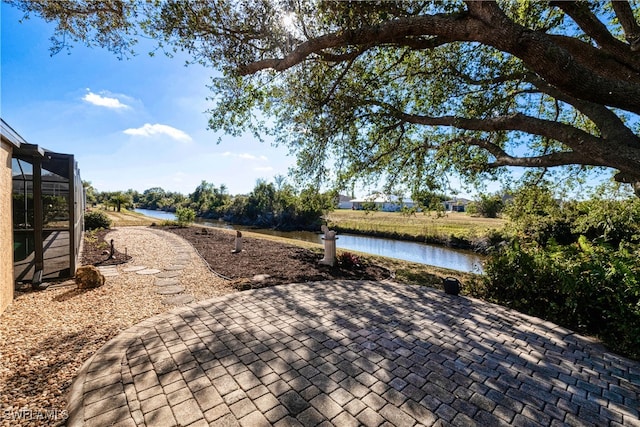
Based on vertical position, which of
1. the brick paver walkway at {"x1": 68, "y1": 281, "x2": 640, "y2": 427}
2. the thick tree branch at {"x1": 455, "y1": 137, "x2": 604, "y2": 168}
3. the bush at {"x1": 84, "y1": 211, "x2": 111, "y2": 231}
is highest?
the thick tree branch at {"x1": 455, "y1": 137, "x2": 604, "y2": 168}

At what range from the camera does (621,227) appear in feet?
25.1

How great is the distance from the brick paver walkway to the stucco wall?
7.83 ft

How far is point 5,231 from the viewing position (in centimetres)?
429

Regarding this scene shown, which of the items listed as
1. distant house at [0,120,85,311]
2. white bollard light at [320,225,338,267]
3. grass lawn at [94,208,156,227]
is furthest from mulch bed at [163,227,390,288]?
grass lawn at [94,208,156,227]

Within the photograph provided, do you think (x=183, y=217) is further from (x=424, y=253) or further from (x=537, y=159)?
(x=537, y=159)

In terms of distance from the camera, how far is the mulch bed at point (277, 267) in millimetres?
6418

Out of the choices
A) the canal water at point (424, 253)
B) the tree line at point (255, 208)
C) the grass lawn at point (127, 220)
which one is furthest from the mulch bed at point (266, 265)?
the tree line at point (255, 208)

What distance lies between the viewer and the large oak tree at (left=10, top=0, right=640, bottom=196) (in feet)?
11.0

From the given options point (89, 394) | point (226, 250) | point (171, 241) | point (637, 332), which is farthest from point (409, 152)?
point (171, 241)

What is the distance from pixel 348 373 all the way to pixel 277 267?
187 inches

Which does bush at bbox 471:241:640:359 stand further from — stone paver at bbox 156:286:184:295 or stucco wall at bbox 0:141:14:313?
stucco wall at bbox 0:141:14:313

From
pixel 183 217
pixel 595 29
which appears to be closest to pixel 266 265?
pixel 595 29

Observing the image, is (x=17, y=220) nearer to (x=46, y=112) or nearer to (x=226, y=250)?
(x=46, y=112)

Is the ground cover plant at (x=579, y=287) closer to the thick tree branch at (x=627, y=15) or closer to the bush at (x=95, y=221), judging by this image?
the thick tree branch at (x=627, y=15)
